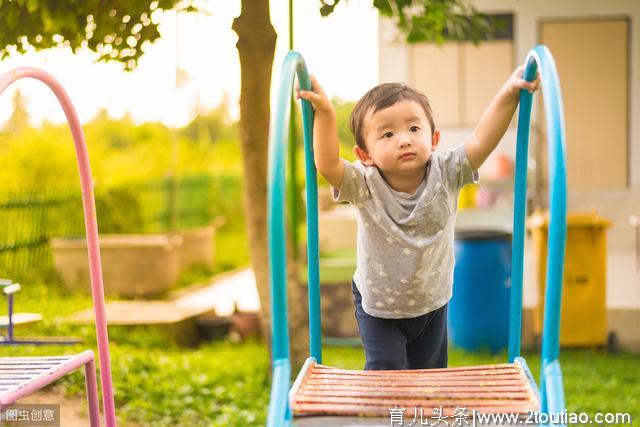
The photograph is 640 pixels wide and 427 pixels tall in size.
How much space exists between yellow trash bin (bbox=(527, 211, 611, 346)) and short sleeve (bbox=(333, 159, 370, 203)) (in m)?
4.08

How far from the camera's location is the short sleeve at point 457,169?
100 inches

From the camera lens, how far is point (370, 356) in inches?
99.0

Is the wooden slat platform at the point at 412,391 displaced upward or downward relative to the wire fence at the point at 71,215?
upward

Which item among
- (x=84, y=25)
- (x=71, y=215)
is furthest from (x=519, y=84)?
(x=71, y=215)

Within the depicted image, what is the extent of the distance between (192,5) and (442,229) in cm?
263

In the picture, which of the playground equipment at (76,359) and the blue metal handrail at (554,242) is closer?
the blue metal handrail at (554,242)

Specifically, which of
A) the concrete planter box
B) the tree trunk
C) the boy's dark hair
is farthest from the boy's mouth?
the concrete planter box

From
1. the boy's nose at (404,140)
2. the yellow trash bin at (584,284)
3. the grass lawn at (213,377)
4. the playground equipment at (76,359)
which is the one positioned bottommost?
the grass lawn at (213,377)

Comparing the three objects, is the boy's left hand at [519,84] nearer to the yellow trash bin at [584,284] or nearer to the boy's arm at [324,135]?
the boy's arm at [324,135]

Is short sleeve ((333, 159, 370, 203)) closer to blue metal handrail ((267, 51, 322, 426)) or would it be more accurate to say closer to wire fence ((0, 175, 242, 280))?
blue metal handrail ((267, 51, 322, 426))

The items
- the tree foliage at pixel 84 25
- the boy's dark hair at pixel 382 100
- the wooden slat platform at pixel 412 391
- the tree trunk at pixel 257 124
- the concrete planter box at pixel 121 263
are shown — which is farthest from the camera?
the concrete planter box at pixel 121 263

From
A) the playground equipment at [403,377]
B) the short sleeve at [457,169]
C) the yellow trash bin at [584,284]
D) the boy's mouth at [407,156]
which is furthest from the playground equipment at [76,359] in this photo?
the yellow trash bin at [584,284]

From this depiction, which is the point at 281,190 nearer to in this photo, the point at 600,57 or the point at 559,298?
the point at 559,298

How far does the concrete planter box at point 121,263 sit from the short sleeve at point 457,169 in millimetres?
6997
